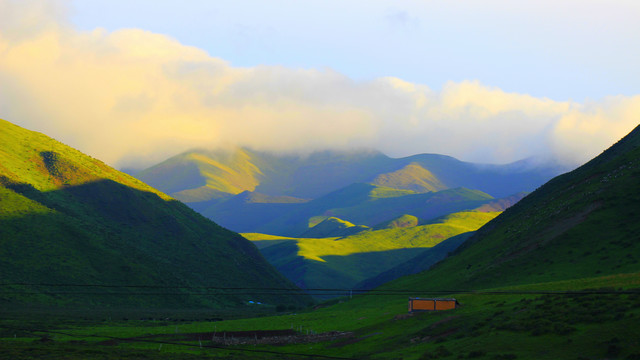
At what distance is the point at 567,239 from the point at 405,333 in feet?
165

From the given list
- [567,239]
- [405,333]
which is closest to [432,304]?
[405,333]

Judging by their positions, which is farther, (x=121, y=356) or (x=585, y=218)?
(x=585, y=218)

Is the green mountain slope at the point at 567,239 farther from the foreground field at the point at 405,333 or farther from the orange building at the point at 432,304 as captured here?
the orange building at the point at 432,304

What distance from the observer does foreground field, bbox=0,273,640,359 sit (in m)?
64.1

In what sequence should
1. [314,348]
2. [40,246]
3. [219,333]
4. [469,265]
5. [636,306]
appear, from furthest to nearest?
1. [40,246]
2. [469,265]
3. [219,333]
4. [314,348]
5. [636,306]

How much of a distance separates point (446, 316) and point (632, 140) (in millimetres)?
108666

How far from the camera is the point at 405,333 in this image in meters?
87.7

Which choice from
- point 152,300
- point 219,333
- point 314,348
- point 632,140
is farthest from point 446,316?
point 152,300

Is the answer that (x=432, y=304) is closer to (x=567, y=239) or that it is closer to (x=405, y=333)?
(x=405, y=333)

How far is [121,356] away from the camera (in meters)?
87.9

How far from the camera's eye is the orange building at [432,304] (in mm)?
95375

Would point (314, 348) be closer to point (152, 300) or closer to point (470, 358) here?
point (470, 358)

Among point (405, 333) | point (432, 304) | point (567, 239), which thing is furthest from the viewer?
point (567, 239)

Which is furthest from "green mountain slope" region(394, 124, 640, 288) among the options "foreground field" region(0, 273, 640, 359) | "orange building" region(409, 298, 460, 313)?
"orange building" region(409, 298, 460, 313)
